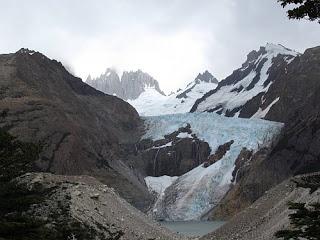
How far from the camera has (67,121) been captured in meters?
137

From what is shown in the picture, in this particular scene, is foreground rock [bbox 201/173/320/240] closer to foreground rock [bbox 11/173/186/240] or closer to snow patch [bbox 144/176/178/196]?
foreground rock [bbox 11/173/186/240]

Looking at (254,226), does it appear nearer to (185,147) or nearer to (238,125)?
(238,125)

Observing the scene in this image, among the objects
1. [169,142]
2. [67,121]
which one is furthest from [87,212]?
[169,142]

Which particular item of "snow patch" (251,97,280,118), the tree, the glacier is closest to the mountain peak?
the glacier

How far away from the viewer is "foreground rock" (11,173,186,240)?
40.2m

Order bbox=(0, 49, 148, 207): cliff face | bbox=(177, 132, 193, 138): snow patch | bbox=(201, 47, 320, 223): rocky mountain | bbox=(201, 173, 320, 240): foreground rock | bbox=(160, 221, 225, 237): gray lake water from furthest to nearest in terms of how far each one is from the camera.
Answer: bbox=(177, 132, 193, 138): snow patch < bbox=(0, 49, 148, 207): cliff face < bbox=(201, 47, 320, 223): rocky mountain < bbox=(160, 221, 225, 237): gray lake water < bbox=(201, 173, 320, 240): foreground rock

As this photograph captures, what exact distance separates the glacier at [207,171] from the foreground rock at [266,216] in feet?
243

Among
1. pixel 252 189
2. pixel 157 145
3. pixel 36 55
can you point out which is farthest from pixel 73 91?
pixel 252 189

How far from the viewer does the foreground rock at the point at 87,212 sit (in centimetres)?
4019

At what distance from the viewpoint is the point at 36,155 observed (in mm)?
21984

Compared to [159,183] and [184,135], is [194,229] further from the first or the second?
[184,135]

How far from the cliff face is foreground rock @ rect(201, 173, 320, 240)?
198 ft

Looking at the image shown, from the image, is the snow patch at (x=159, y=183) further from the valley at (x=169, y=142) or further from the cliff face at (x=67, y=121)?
the cliff face at (x=67, y=121)

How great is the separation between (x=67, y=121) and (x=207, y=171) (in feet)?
124
